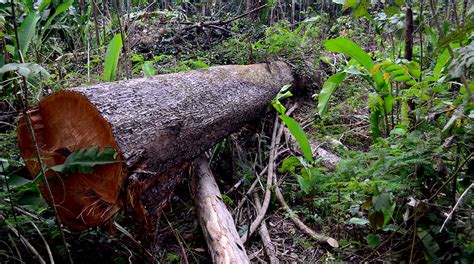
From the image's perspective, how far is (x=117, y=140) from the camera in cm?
169

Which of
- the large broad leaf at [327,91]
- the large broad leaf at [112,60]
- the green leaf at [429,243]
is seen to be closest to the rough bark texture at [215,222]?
the green leaf at [429,243]

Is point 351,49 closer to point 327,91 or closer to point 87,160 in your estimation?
point 327,91

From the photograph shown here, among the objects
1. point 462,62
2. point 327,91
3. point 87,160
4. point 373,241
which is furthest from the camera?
point 327,91

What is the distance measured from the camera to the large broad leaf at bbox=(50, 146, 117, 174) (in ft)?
5.40

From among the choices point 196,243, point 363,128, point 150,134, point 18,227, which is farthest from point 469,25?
point 363,128

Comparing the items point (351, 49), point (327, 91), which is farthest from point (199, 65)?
point (351, 49)

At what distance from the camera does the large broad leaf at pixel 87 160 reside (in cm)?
164

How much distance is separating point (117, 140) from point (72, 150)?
27 centimetres

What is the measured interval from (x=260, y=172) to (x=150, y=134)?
135cm

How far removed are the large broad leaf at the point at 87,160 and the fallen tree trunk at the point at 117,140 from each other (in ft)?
0.13

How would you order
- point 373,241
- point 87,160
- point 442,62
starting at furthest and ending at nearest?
point 442,62, point 373,241, point 87,160

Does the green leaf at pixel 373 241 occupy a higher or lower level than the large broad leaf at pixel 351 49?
Answer: lower

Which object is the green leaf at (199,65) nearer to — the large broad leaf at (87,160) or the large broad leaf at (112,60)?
the large broad leaf at (112,60)

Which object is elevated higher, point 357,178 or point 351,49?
point 351,49
